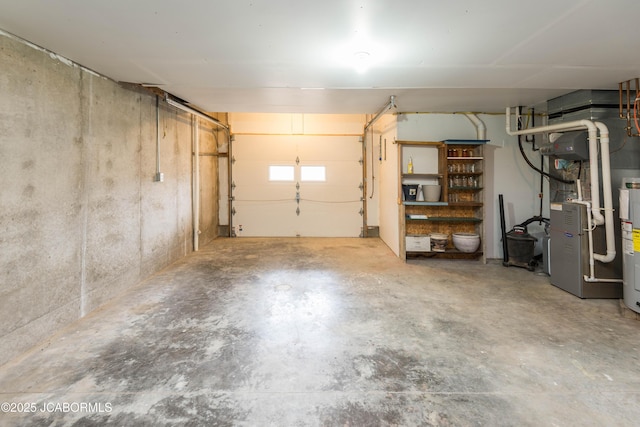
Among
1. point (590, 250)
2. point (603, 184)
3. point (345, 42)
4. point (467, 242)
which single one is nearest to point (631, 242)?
point (590, 250)

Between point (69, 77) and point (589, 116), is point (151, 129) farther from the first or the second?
point (589, 116)

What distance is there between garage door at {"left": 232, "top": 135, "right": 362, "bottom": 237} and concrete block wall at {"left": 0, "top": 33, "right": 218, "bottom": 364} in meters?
2.71

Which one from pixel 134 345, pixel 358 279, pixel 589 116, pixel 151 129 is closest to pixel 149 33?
pixel 151 129

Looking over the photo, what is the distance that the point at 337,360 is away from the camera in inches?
79.0

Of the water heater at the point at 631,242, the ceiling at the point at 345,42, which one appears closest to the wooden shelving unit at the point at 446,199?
the ceiling at the point at 345,42

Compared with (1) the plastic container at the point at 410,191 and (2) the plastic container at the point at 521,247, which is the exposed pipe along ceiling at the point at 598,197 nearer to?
(2) the plastic container at the point at 521,247

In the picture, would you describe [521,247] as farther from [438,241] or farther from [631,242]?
[631,242]

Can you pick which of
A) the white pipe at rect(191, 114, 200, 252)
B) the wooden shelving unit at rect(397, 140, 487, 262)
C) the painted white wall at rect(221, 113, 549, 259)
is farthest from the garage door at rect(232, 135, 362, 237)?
the wooden shelving unit at rect(397, 140, 487, 262)

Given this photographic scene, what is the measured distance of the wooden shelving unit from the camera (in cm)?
453

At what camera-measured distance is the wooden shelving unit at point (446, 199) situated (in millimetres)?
4531

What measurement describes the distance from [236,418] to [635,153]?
476 cm

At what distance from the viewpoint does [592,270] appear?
3041 millimetres

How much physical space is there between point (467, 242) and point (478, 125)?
1917 millimetres

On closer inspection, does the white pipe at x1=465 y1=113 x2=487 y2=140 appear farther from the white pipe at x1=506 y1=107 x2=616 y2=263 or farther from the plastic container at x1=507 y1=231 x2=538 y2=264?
the plastic container at x1=507 y1=231 x2=538 y2=264
